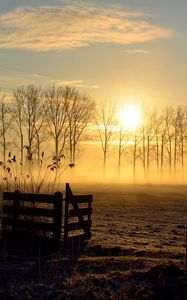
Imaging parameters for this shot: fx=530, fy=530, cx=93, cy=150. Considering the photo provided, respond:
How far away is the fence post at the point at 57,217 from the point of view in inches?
567

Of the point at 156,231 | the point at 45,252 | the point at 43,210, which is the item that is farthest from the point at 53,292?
the point at 156,231

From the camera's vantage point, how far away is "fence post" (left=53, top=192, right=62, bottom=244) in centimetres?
1439

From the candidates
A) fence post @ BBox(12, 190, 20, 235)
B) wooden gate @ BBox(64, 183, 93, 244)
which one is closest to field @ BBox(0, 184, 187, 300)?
wooden gate @ BBox(64, 183, 93, 244)

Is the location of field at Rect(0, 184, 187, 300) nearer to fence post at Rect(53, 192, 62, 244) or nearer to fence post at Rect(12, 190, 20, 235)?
fence post at Rect(53, 192, 62, 244)

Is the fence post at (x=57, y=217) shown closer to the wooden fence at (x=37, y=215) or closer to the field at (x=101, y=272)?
the wooden fence at (x=37, y=215)

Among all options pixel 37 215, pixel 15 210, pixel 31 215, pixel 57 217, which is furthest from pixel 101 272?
pixel 15 210

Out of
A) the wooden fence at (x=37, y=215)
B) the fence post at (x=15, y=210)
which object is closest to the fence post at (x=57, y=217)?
the wooden fence at (x=37, y=215)

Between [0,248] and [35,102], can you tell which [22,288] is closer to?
[0,248]

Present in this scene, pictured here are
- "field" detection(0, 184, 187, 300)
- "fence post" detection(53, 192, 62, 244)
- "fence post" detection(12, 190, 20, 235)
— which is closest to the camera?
"field" detection(0, 184, 187, 300)

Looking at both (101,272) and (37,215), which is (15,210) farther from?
(101,272)

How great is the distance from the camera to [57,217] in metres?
14.4

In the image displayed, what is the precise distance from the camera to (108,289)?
9.53 metres

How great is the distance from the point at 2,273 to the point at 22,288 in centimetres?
145

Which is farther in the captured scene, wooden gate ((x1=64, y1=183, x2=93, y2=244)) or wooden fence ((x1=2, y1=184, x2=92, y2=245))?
wooden gate ((x1=64, y1=183, x2=93, y2=244))
